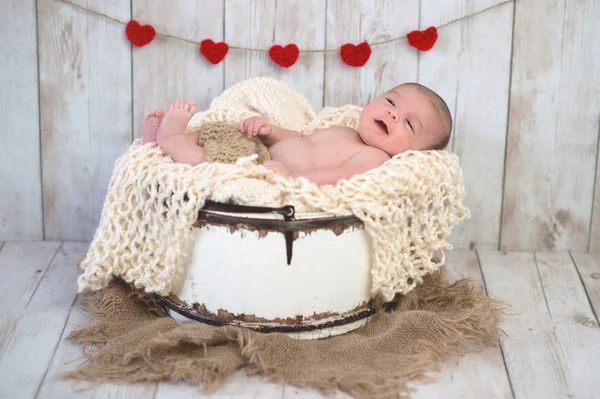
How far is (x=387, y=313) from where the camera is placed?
5.34ft

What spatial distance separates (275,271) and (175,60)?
30.8 inches

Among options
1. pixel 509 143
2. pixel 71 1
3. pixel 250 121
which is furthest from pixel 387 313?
pixel 71 1

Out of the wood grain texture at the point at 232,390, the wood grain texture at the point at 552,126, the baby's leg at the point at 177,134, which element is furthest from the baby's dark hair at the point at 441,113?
the wood grain texture at the point at 232,390

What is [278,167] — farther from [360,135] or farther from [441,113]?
[441,113]

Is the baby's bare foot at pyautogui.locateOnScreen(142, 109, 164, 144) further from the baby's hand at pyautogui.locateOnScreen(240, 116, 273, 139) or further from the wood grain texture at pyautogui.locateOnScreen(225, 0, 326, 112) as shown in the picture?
the wood grain texture at pyautogui.locateOnScreen(225, 0, 326, 112)

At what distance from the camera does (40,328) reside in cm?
158

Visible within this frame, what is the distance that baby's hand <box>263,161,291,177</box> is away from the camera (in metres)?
1.56

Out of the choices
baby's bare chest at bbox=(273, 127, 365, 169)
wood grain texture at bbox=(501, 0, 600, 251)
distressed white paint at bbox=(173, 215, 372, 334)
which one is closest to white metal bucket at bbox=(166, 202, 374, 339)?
distressed white paint at bbox=(173, 215, 372, 334)

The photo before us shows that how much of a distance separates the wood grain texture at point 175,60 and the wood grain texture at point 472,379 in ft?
3.17

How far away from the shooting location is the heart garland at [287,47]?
194 cm

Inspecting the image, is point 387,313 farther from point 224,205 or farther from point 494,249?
point 494,249

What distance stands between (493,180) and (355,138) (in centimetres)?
50

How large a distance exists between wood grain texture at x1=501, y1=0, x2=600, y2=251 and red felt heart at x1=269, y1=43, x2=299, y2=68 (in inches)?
22.5

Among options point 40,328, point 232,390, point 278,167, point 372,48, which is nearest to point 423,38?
point 372,48
